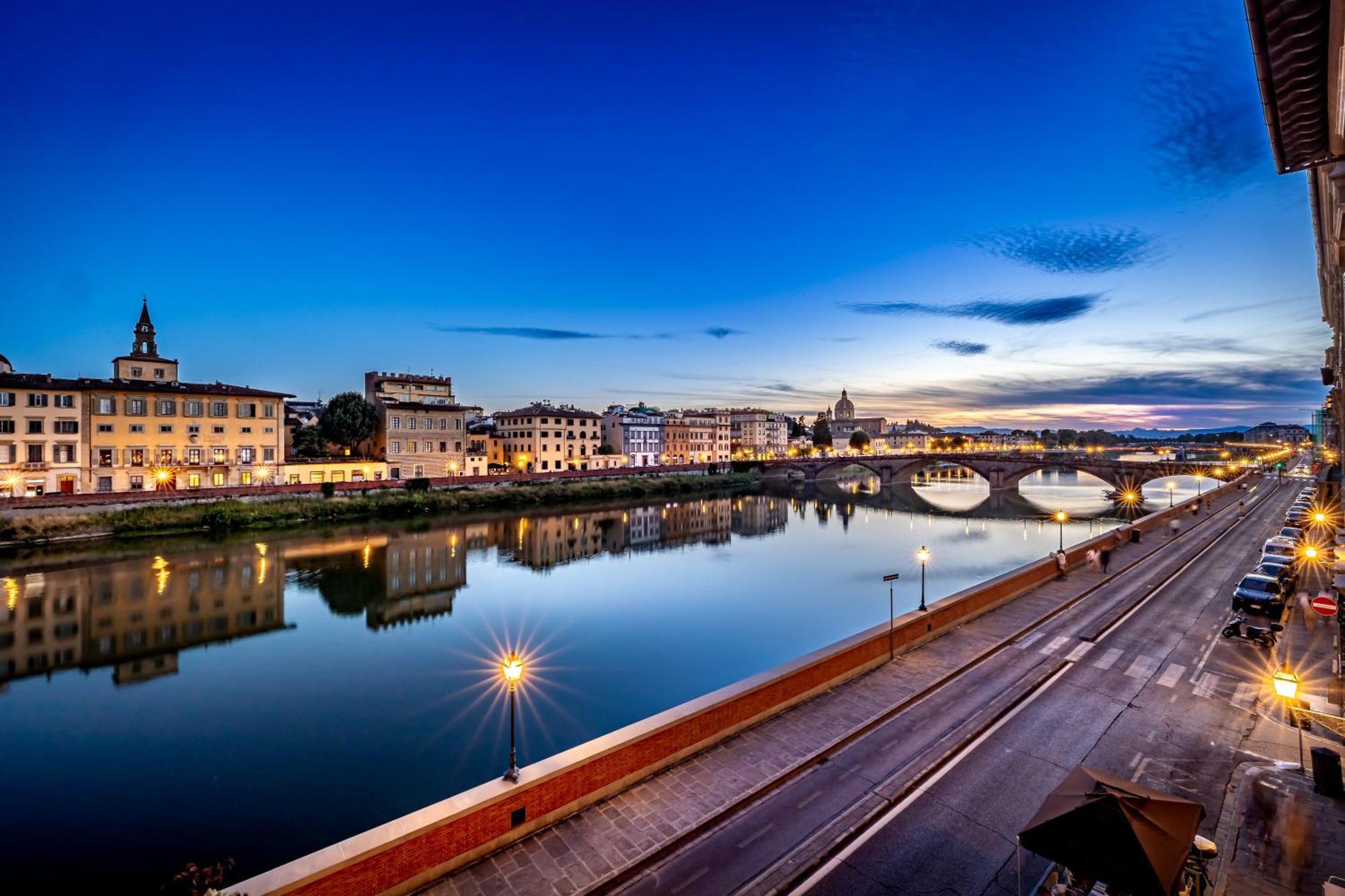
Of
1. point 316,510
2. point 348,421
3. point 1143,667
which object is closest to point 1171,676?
point 1143,667

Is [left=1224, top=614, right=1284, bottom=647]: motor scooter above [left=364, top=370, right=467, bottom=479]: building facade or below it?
below

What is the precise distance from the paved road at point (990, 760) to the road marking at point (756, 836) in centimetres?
2

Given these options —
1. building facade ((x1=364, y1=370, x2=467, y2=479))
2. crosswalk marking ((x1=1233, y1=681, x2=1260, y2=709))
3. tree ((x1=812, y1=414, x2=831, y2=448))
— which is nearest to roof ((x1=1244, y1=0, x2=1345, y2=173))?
crosswalk marking ((x1=1233, y1=681, x2=1260, y2=709))

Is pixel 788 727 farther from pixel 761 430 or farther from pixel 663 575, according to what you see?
pixel 761 430

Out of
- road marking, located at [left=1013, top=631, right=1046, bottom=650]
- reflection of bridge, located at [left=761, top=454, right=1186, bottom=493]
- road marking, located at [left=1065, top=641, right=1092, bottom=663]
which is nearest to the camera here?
road marking, located at [left=1065, top=641, right=1092, bottom=663]

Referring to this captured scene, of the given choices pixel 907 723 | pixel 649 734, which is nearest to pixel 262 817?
pixel 649 734

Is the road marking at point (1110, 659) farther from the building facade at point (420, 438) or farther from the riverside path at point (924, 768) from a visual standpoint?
the building facade at point (420, 438)

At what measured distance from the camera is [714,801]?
26.1 feet

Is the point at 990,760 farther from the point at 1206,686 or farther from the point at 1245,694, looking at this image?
the point at 1245,694

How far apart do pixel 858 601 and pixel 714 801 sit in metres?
19.4

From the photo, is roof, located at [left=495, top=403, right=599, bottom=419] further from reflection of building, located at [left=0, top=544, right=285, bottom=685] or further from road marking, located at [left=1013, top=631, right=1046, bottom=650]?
road marking, located at [left=1013, top=631, right=1046, bottom=650]

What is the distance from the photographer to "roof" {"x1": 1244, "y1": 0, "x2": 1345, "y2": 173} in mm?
3938

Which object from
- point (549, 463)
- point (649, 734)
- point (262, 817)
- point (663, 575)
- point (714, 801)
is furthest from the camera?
point (549, 463)

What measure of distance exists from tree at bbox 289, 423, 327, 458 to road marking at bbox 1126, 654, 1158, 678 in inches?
2404
